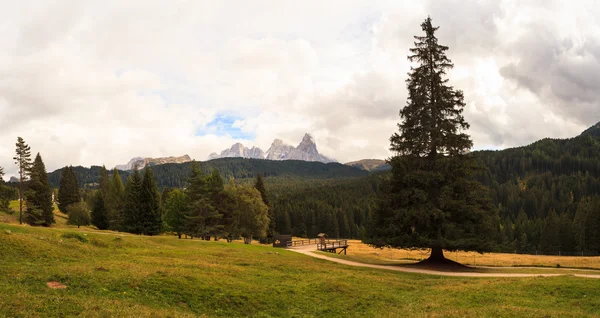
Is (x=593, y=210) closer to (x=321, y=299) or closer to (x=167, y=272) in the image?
(x=321, y=299)

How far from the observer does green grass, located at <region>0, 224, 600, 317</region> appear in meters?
13.9

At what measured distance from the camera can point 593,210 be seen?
89625mm

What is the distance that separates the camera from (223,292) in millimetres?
17375

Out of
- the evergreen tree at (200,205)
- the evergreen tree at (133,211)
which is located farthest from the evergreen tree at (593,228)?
the evergreen tree at (133,211)

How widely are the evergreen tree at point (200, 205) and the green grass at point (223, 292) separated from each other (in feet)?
130

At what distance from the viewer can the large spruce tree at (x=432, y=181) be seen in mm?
33125

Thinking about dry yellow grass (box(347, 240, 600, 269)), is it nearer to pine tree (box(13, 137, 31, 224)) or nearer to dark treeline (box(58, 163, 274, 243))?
dark treeline (box(58, 163, 274, 243))

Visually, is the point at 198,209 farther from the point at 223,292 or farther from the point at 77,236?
the point at 223,292

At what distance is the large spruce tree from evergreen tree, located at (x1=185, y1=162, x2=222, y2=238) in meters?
36.1

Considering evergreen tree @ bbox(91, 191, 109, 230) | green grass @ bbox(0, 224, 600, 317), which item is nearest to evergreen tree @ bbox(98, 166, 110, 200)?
evergreen tree @ bbox(91, 191, 109, 230)

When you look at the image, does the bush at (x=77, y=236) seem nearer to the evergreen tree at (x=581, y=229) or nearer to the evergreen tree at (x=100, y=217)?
the evergreen tree at (x=100, y=217)

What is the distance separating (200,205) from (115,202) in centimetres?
4271

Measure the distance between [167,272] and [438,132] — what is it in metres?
27.0

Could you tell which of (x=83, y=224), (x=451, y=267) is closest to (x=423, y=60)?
(x=451, y=267)
